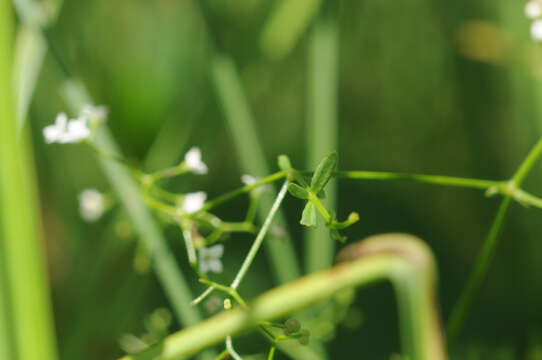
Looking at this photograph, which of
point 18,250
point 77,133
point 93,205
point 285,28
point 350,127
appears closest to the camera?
point 18,250

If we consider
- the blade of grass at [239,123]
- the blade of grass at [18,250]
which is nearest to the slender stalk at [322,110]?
the blade of grass at [239,123]

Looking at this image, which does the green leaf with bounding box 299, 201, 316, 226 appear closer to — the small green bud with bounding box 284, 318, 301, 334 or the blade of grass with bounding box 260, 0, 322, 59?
the small green bud with bounding box 284, 318, 301, 334

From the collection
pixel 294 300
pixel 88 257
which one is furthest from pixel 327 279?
pixel 88 257

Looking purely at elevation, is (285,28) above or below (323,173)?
above

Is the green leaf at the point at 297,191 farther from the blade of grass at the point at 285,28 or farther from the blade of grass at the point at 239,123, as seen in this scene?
the blade of grass at the point at 285,28

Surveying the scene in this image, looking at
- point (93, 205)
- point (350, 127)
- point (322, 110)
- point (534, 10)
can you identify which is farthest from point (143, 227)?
point (350, 127)

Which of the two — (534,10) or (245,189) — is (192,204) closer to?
(245,189)

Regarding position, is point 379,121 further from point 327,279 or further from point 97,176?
point 327,279
